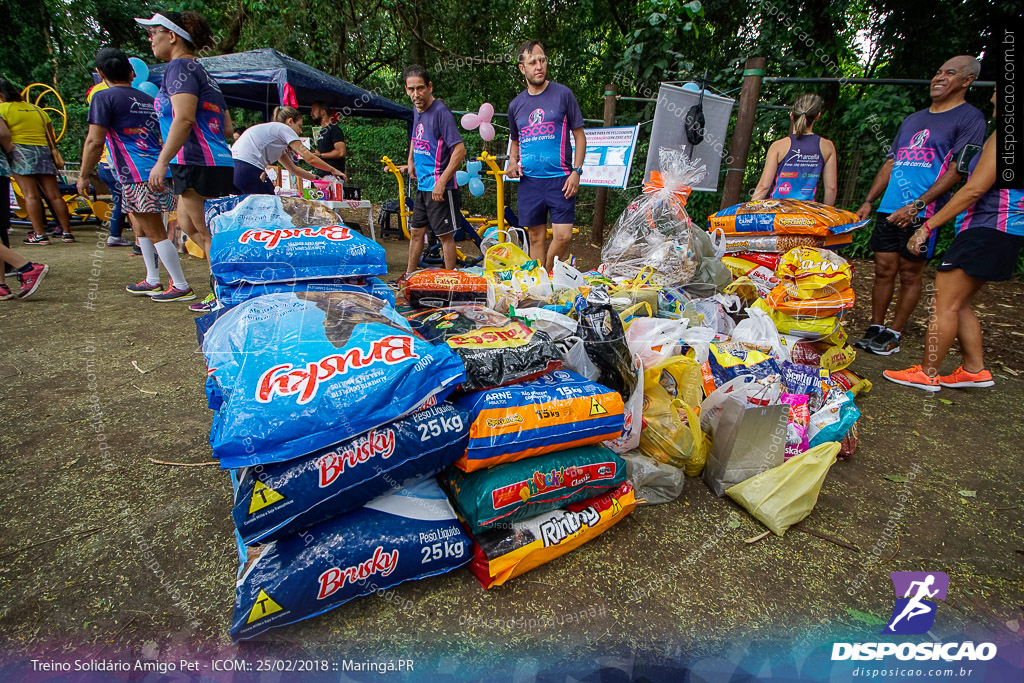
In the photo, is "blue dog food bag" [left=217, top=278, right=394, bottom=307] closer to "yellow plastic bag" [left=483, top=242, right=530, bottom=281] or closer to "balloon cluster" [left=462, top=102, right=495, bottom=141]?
"yellow plastic bag" [left=483, top=242, right=530, bottom=281]

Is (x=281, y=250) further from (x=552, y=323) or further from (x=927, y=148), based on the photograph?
(x=927, y=148)

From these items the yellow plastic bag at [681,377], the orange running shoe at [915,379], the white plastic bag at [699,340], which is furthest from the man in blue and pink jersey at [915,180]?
the yellow plastic bag at [681,377]

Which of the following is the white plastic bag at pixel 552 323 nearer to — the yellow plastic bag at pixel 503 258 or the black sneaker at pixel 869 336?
the yellow plastic bag at pixel 503 258

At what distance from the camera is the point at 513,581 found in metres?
1.34

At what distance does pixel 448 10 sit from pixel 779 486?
44.9 ft

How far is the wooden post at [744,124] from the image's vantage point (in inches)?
158

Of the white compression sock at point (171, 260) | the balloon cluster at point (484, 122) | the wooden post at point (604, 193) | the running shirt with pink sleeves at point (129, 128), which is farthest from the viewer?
the wooden post at point (604, 193)

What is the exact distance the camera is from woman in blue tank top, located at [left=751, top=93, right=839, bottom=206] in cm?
335

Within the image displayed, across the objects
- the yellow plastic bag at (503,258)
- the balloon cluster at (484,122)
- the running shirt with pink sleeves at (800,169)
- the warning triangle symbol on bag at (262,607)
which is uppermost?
the balloon cluster at (484,122)

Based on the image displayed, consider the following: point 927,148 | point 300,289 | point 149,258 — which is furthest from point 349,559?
point 927,148

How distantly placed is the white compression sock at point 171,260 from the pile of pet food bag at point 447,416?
203 cm

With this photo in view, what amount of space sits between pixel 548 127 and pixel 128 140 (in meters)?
3.14

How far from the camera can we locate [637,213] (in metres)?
2.92

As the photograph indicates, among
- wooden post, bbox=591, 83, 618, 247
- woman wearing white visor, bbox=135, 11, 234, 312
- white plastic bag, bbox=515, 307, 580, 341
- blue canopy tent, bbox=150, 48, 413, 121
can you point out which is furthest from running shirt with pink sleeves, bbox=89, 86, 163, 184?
wooden post, bbox=591, 83, 618, 247
